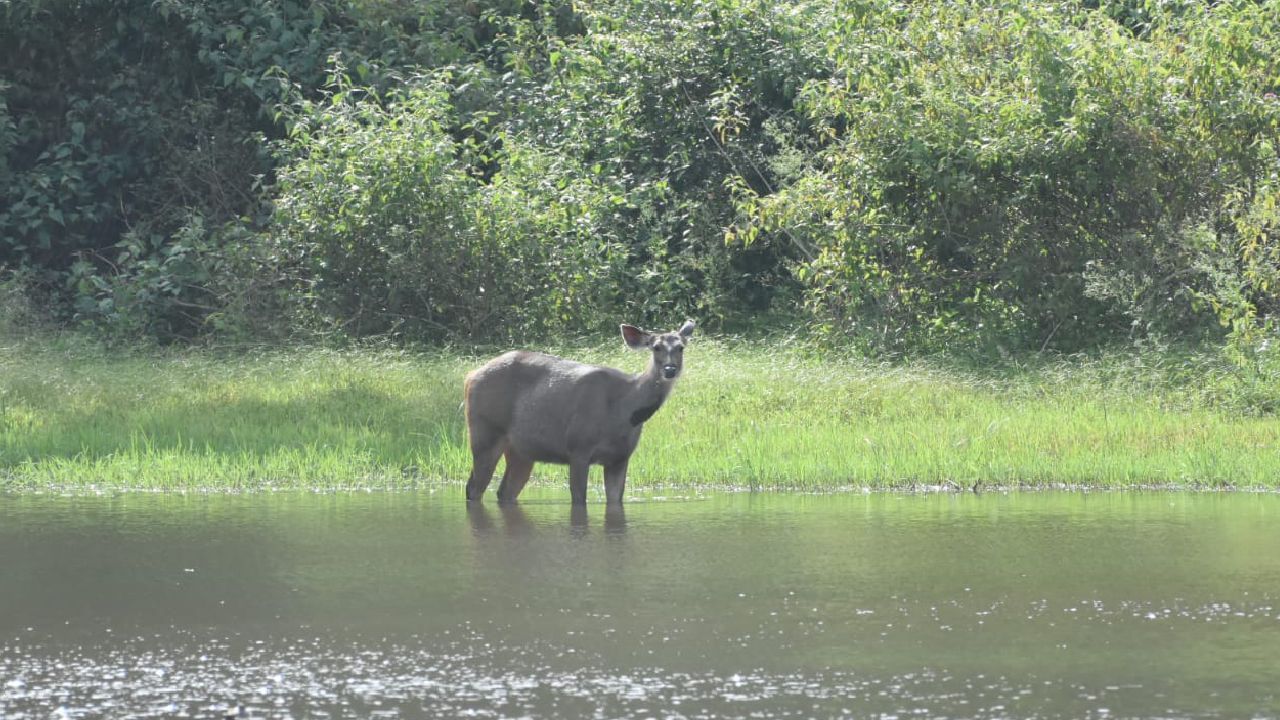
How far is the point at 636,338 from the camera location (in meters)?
11.7

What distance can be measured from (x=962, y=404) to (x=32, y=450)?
734 cm

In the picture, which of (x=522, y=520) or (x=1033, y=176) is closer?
(x=522, y=520)

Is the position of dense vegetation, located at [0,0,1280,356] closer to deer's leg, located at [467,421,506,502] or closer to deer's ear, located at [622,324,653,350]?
deer's ear, located at [622,324,653,350]

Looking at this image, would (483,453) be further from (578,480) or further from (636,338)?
(636,338)

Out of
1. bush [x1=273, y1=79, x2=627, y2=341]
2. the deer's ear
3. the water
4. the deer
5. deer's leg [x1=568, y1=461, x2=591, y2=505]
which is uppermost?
bush [x1=273, y1=79, x2=627, y2=341]

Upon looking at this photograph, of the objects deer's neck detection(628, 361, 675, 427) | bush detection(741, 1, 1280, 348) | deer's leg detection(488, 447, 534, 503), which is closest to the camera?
deer's neck detection(628, 361, 675, 427)

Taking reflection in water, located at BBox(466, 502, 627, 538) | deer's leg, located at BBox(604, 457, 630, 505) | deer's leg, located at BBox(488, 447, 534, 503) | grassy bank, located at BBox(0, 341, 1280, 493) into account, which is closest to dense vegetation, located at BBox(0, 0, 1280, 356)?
grassy bank, located at BBox(0, 341, 1280, 493)

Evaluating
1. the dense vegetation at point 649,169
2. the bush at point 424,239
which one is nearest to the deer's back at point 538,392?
the dense vegetation at point 649,169

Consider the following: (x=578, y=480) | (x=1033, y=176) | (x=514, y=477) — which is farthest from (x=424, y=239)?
(x=578, y=480)

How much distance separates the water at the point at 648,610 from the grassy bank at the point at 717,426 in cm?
133

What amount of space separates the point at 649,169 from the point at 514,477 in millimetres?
12020

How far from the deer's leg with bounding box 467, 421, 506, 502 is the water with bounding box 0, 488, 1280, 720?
509mm

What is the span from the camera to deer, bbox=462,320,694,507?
37.2 feet

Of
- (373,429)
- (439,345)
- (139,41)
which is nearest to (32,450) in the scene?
(373,429)
